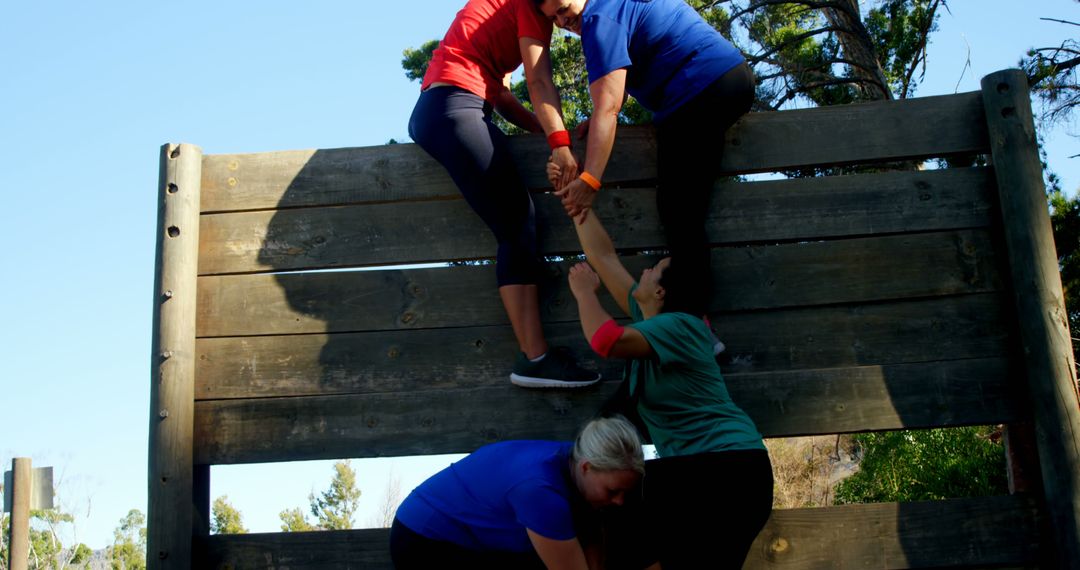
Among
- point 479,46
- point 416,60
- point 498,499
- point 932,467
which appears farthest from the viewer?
point 416,60

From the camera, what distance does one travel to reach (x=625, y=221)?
4.53 meters

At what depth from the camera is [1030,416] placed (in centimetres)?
429

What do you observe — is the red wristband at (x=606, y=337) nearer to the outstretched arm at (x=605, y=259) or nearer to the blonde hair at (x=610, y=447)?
the blonde hair at (x=610, y=447)

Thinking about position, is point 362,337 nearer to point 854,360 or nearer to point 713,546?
point 713,546

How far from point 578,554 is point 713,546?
Result: 0.57 metres

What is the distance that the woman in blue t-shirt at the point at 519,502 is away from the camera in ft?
10.3

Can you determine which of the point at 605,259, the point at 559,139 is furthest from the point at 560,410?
the point at 559,139

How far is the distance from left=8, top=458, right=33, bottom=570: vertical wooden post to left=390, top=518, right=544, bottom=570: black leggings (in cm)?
720

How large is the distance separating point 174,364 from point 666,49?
8.50ft

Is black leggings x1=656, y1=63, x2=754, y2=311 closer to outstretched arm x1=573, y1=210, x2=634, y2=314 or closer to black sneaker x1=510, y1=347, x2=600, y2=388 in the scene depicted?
outstretched arm x1=573, y1=210, x2=634, y2=314

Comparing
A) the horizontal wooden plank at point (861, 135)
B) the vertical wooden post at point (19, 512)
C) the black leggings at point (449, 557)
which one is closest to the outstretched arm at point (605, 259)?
the horizontal wooden plank at point (861, 135)

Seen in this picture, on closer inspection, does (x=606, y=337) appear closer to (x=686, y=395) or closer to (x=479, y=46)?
(x=686, y=395)

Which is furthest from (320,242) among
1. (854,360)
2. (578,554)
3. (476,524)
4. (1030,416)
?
(1030,416)

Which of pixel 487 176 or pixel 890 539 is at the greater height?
pixel 487 176
